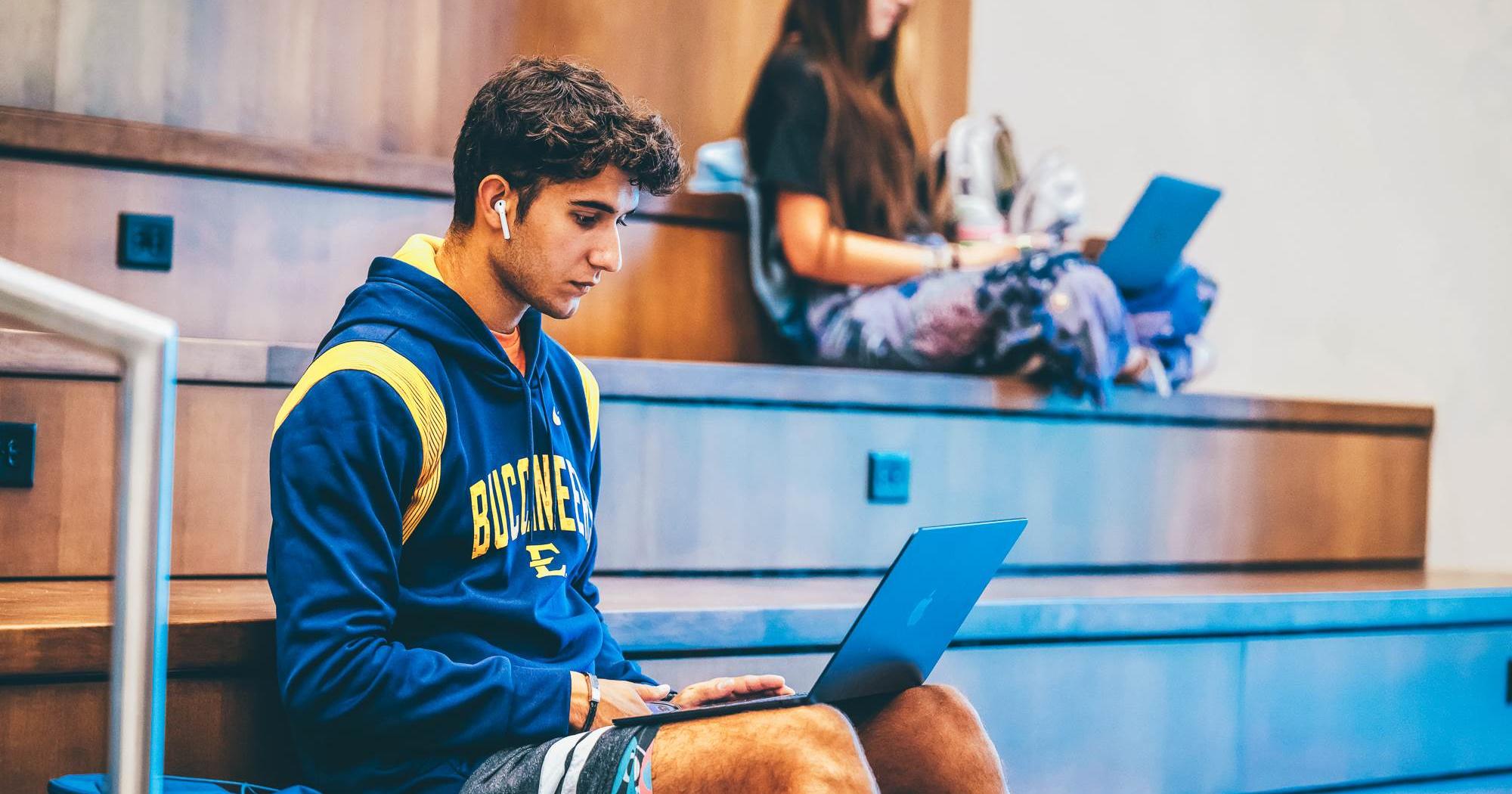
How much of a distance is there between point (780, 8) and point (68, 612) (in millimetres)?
1783

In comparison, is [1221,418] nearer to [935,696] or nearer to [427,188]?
[935,696]

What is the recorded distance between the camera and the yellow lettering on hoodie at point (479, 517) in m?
1.11

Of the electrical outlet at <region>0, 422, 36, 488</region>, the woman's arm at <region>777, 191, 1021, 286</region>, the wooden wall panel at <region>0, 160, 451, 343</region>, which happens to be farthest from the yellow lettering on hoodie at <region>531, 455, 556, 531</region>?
the woman's arm at <region>777, 191, 1021, 286</region>

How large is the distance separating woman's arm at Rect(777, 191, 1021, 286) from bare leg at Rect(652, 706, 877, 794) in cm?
113

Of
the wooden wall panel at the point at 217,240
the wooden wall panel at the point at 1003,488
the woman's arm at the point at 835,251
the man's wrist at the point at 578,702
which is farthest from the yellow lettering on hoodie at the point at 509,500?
the woman's arm at the point at 835,251

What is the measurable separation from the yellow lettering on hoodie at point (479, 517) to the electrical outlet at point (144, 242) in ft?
3.02

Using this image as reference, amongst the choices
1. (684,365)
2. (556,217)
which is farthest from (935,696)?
(684,365)

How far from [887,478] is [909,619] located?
2.77 ft

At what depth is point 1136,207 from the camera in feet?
6.57

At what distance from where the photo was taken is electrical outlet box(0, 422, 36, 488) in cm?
146

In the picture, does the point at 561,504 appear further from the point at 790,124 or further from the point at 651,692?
the point at 790,124

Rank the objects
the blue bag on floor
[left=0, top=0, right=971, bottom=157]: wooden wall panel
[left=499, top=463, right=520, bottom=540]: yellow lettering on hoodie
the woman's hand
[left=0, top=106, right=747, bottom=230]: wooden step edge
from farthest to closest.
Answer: the woman's hand, [left=0, top=0, right=971, bottom=157]: wooden wall panel, [left=0, top=106, right=747, bottom=230]: wooden step edge, [left=499, top=463, right=520, bottom=540]: yellow lettering on hoodie, the blue bag on floor

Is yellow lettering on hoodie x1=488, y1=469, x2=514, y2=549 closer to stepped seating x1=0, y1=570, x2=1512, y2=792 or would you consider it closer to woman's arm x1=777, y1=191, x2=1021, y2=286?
stepped seating x1=0, y1=570, x2=1512, y2=792

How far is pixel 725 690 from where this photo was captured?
1.13 metres
